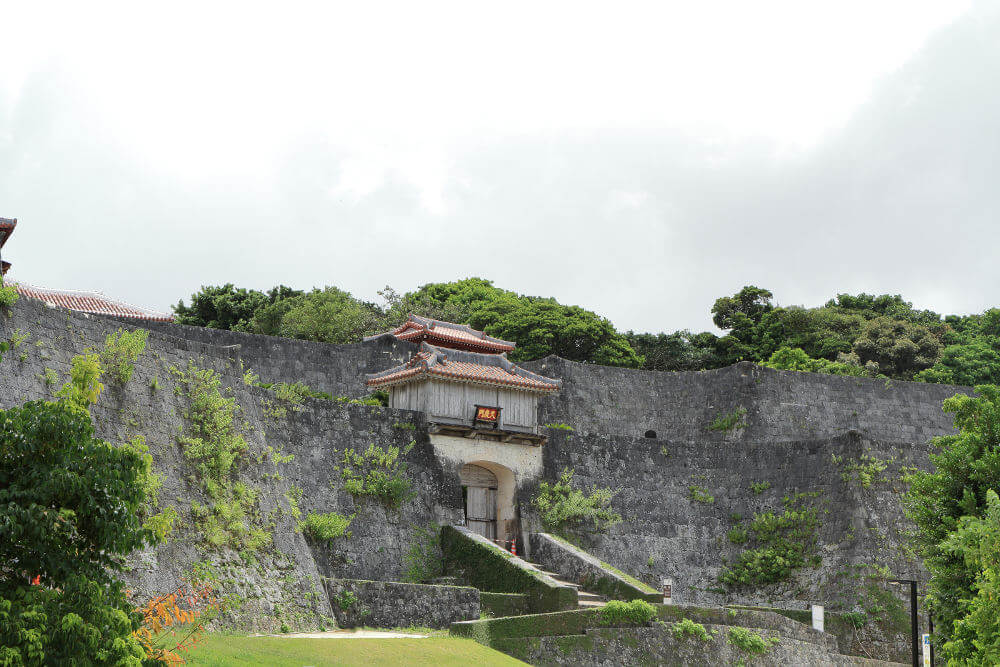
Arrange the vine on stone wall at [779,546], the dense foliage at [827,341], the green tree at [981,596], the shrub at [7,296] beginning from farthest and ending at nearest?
the dense foliage at [827,341], the vine on stone wall at [779,546], the shrub at [7,296], the green tree at [981,596]

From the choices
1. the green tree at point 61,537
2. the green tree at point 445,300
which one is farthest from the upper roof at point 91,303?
the green tree at point 61,537

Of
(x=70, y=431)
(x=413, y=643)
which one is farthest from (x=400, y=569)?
(x=70, y=431)

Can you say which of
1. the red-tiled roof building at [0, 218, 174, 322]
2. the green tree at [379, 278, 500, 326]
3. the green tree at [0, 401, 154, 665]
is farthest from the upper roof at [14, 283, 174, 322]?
the green tree at [0, 401, 154, 665]

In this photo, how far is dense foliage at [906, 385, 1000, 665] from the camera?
522 inches

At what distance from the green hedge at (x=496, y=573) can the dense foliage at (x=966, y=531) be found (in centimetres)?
677

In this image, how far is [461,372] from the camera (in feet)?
84.6

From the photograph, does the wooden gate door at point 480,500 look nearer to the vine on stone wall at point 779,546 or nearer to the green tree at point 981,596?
the vine on stone wall at point 779,546

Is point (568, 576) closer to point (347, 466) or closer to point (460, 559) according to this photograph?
point (460, 559)

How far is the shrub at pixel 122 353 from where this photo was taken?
17.2 m

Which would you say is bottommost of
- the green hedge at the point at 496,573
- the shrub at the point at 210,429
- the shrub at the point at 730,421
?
the green hedge at the point at 496,573

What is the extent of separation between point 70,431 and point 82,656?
5.80 feet

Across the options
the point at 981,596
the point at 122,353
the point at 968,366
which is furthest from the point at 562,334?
the point at 981,596

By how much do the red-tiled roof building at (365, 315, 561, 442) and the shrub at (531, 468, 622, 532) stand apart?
1343 mm

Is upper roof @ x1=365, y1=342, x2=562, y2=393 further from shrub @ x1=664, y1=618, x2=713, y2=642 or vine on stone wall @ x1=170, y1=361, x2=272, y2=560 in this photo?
shrub @ x1=664, y1=618, x2=713, y2=642
